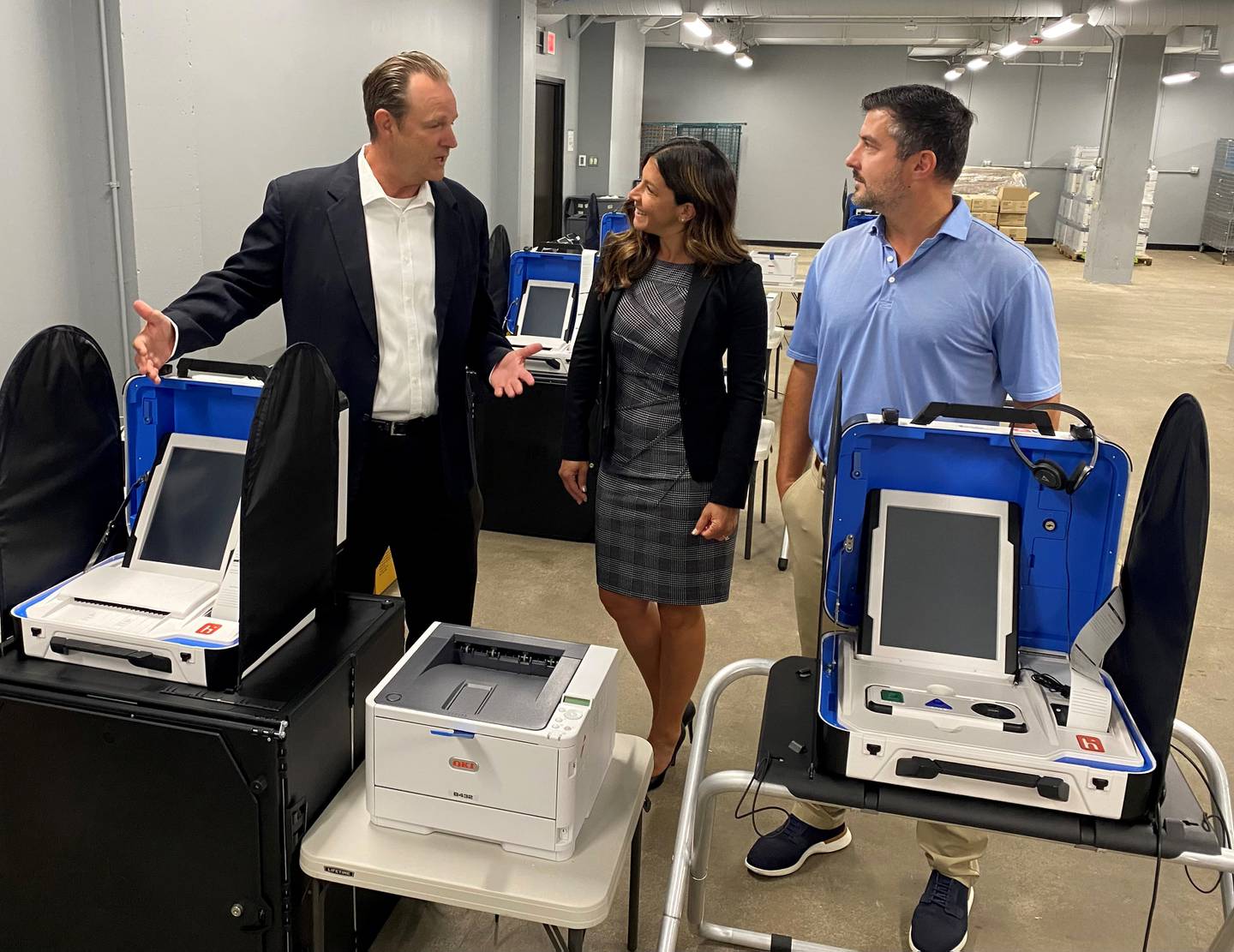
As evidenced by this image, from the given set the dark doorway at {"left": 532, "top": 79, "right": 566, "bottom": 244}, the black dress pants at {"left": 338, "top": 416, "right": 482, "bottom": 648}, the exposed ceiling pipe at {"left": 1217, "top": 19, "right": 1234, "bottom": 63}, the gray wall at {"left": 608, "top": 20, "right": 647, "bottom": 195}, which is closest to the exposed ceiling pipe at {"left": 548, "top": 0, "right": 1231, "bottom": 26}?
the dark doorway at {"left": 532, "top": 79, "right": 566, "bottom": 244}

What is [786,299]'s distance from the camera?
36.6 ft

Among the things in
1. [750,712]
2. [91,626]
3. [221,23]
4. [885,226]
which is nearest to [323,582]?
[91,626]

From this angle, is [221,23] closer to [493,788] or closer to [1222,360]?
[493,788]

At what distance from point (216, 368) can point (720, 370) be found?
40.0 inches

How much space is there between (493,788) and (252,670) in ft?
1.46

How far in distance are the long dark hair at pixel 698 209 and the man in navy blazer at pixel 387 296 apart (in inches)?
12.6

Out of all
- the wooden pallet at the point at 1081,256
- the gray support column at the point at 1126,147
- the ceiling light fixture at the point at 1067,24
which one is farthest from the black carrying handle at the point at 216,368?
the wooden pallet at the point at 1081,256

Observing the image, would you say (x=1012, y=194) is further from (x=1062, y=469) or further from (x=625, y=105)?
(x=1062, y=469)

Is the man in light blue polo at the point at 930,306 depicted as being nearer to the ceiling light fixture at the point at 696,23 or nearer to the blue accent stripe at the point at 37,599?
the blue accent stripe at the point at 37,599

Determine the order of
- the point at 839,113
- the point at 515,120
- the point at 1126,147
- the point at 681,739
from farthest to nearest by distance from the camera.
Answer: the point at 839,113, the point at 1126,147, the point at 515,120, the point at 681,739

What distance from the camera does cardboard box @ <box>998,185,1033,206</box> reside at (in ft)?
48.0

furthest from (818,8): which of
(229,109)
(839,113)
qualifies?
(839,113)

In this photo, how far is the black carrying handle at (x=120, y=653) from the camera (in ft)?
5.25

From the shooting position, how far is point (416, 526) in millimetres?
2279
